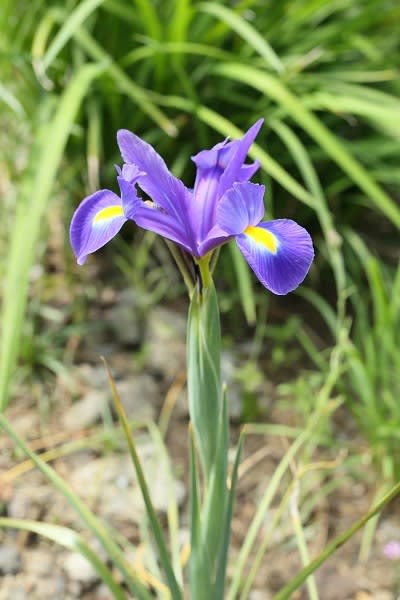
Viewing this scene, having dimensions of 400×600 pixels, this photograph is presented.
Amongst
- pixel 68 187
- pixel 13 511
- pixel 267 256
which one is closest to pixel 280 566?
pixel 13 511

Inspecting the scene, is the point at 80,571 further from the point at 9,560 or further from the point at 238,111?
the point at 238,111

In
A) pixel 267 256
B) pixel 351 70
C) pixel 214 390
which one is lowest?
pixel 214 390

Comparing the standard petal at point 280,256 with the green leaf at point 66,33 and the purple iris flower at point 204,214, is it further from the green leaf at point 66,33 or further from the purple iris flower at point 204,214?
the green leaf at point 66,33

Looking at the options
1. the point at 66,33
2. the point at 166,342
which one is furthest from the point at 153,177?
the point at 166,342

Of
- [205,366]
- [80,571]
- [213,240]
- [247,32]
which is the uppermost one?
[247,32]

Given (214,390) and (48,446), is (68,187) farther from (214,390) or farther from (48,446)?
(214,390)

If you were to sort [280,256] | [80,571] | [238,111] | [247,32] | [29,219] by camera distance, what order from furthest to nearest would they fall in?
[238,111], [247,32], [29,219], [80,571], [280,256]
